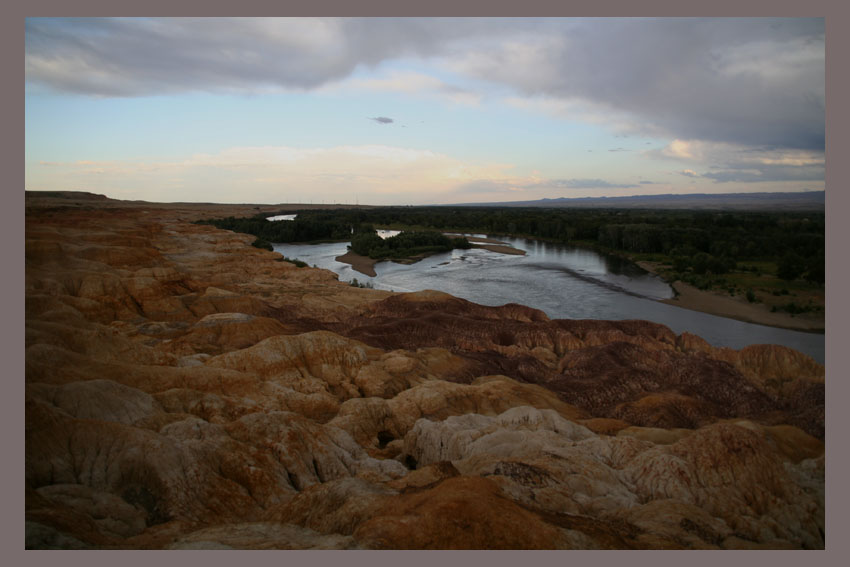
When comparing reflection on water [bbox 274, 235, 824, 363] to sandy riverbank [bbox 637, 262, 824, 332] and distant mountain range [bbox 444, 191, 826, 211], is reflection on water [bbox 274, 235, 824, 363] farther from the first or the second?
distant mountain range [bbox 444, 191, 826, 211]

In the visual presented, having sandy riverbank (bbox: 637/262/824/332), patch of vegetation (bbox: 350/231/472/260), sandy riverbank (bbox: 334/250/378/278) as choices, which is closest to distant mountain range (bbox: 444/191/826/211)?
sandy riverbank (bbox: 637/262/824/332)

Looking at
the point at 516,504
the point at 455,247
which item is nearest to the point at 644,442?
the point at 516,504

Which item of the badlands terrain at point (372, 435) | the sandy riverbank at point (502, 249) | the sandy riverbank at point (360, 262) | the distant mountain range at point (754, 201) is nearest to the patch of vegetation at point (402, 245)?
the sandy riverbank at point (360, 262)

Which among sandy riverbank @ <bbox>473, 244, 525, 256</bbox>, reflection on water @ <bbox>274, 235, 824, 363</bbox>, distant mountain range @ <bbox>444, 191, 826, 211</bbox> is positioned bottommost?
reflection on water @ <bbox>274, 235, 824, 363</bbox>

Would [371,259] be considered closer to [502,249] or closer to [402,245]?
[402,245]

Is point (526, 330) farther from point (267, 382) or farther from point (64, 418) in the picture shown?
point (64, 418)
